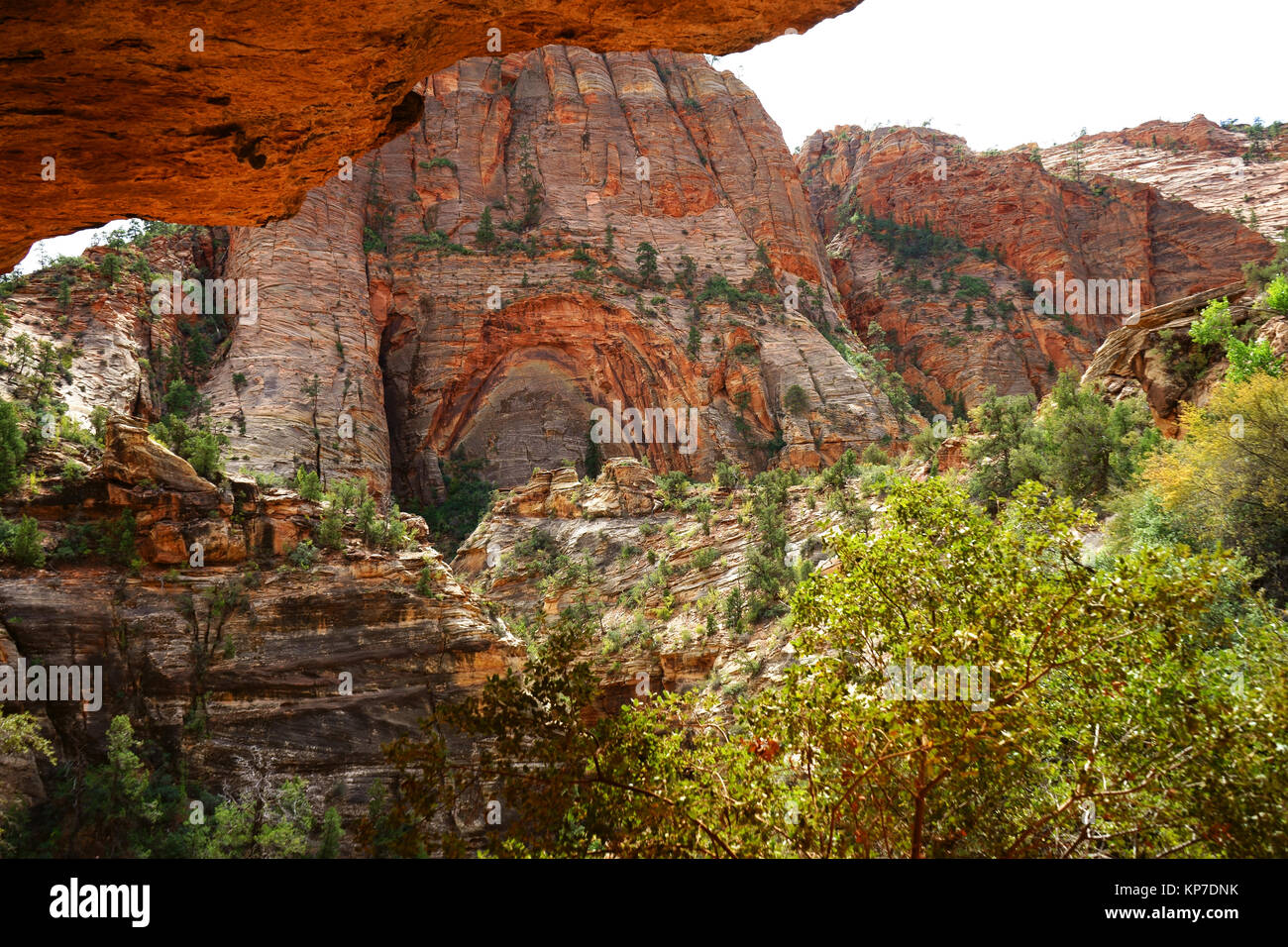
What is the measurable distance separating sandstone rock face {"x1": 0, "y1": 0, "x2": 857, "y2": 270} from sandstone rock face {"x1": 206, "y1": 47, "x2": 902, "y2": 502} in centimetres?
2994

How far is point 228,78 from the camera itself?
23.1 feet

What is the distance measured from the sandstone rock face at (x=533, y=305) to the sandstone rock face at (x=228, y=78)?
1179 inches

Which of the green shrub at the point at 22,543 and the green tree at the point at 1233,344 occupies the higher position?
the green tree at the point at 1233,344

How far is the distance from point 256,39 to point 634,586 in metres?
28.1

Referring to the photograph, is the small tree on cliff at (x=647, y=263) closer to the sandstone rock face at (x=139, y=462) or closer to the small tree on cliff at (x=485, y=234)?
the small tree on cliff at (x=485, y=234)

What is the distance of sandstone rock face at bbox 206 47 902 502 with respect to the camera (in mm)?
43500

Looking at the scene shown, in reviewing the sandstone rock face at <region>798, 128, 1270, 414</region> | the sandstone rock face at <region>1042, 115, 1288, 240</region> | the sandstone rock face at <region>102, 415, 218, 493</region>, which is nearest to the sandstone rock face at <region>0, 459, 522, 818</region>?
the sandstone rock face at <region>102, 415, 218, 493</region>

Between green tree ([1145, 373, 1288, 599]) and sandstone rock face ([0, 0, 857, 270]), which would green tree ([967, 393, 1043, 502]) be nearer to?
green tree ([1145, 373, 1288, 599])

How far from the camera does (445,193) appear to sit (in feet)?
182

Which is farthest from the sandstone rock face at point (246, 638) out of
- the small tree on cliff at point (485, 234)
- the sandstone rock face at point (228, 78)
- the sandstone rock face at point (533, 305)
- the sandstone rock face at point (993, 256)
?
the sandstone rock face at point (993, 256)

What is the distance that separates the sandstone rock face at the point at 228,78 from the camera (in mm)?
6293

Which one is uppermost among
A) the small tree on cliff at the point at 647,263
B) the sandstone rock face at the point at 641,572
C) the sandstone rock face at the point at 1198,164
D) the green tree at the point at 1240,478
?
the sandstone rock face at the point at 1198,164
